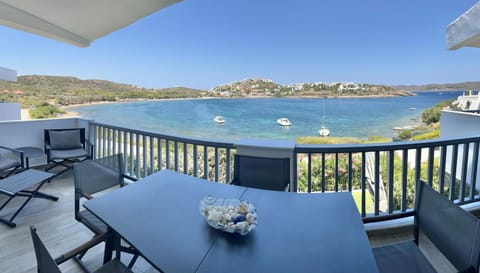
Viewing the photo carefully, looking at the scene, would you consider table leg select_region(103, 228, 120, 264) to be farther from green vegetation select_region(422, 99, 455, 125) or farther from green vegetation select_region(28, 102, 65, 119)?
green vegetation select_region(422, 99, 455, 125)

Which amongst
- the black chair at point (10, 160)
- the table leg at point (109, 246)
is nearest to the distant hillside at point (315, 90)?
the black chair at point (10, 160)

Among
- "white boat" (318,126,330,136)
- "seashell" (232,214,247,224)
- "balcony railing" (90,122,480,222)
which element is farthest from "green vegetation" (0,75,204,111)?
"seashell" (232,214,247,224)

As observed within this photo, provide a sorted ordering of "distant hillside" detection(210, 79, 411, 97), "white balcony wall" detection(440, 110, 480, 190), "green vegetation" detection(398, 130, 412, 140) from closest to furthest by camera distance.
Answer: "white balcony wall" detection(440, 110, 480, 190) → "distant hillside" detection(210, 79, 411, 97) → "green vegetation" detection(398, 130, 412, 140)

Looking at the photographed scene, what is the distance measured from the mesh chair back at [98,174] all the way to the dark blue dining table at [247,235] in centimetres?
61

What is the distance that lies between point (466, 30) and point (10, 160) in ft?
21.4

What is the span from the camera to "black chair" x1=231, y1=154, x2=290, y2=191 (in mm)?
2215

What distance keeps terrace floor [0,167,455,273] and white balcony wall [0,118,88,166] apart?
5.11 ft

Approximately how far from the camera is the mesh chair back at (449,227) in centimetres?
108

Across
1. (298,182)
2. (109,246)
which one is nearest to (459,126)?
(298,182)

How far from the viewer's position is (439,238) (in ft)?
4.38

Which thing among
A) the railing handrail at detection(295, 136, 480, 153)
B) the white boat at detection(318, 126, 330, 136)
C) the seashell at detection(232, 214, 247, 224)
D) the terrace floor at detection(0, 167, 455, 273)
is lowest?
the white boat at detection(318, 126, 330, 136)

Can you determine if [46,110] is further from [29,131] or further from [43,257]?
[43,257]

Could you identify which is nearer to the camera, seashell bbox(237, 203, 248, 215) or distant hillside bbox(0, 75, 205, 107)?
seashell bbox(237, 203, 248, 215)

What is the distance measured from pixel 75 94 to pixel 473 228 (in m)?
13.3
